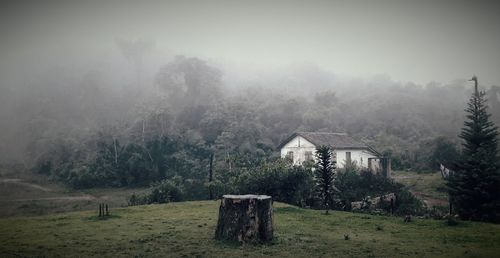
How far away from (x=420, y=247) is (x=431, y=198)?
23.1 metres

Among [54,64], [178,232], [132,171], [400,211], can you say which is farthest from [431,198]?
[54,64]

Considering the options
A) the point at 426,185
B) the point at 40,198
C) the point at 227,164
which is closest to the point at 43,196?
the point at 40,198

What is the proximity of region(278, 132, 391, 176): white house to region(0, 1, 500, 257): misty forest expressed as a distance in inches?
31.9

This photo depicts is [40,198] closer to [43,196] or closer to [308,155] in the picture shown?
[43,196]

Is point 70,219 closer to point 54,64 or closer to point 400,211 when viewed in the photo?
point 400,211

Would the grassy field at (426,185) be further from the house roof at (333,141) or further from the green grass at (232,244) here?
the green grass at (232,244)

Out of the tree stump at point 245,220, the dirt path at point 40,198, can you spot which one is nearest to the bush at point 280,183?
the tree stump at point 245,220

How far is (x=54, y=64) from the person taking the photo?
371ft

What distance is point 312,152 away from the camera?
43.9 metres

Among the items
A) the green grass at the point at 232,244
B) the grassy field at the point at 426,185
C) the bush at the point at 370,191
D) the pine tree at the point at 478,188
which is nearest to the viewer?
the green grass at the point at 232,244

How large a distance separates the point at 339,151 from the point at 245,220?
29.2 meters

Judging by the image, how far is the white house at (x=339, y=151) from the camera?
43775 millimetres

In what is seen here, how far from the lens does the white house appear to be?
144 feet

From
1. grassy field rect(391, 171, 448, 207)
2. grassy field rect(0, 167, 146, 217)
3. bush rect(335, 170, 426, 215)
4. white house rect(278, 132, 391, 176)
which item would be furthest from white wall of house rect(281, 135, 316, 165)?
grassy field rect(0, 167, 146, 217)
